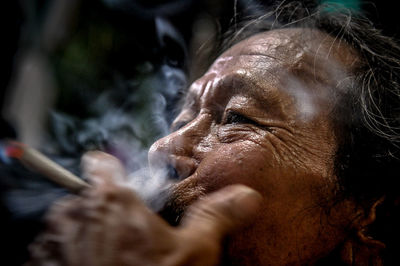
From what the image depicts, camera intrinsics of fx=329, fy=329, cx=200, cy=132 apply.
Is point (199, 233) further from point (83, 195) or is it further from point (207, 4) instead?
point (207, 4)

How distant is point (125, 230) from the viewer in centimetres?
108

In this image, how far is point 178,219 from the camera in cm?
188

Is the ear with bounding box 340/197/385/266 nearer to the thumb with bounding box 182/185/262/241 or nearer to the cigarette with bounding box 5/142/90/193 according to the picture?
the thumb with bounding box 182/185/262/241

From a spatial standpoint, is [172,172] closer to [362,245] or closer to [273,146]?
[273,146]

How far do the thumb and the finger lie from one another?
32 centimetres

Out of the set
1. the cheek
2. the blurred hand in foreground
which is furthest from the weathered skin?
the blurred hand in foreground

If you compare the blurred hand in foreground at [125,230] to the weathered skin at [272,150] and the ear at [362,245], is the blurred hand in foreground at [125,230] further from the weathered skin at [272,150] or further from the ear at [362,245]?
the ear at [362,245]

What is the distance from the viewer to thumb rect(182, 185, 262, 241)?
1134 millimetres

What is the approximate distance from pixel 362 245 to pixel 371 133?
0.76 metres

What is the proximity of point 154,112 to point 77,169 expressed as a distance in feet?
3.73

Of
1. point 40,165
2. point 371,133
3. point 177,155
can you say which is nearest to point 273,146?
point 177,155

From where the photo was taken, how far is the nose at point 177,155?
2.03m

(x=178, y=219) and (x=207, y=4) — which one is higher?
(x=207, y=4)

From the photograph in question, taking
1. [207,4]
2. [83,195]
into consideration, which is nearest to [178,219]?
[83,195]
